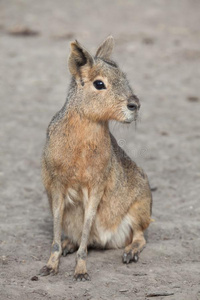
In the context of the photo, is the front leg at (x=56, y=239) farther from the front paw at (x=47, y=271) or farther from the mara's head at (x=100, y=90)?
the mara's head at (x=100, y=90)

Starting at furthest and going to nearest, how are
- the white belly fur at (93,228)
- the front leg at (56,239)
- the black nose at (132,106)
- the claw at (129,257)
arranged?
1. the claw at (129,257)
2. the white belly fur at (93,228)
3. the front leg at (56,239)
4. the black nose at (132,106)

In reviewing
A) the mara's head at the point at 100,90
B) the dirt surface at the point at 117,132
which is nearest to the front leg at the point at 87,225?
the dirt surface at the point at 117,132

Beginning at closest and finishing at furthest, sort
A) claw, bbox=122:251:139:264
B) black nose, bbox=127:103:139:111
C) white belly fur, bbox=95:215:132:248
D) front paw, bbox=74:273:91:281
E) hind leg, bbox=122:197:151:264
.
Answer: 1. black nose, bbox=127:103:139:111
2. front paw, bbox=74:273:91:281
3. claw, bbox=122:251:139:264
4. white belly fur, bbox=95:215:132:248
5. hind leg, bbox=122:197:151:264

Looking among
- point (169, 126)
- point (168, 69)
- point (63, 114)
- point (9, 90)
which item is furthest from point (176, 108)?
point (63, 114)

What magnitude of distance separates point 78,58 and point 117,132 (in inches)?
148

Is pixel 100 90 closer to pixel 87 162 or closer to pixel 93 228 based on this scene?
pixel 87 162

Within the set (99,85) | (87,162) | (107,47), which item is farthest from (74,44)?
(87,162)

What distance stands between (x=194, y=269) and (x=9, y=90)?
5.73 m

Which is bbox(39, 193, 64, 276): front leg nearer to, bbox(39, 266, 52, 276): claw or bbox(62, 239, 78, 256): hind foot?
bbox(39, 266, 52, 276): claw

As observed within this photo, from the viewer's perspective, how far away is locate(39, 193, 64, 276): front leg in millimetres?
4844

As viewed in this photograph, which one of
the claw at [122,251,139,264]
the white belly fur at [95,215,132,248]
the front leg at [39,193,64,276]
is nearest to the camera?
the front leg at [39,193,64,276]

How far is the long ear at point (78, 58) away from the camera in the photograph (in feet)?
15.5

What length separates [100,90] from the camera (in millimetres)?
4676

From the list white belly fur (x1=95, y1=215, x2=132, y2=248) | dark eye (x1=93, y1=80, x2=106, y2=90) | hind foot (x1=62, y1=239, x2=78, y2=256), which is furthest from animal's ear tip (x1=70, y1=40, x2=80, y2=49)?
hind foot (x1=62, y1=239, x2=78, y2=256)
